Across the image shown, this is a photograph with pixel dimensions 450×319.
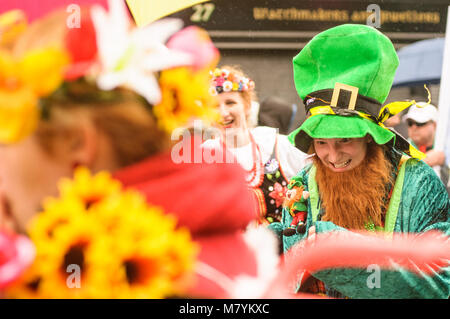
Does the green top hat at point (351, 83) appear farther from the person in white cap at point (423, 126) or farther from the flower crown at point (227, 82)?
the person in white cap at point (423, 126)

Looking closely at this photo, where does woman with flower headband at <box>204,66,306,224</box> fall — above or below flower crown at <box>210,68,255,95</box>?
below

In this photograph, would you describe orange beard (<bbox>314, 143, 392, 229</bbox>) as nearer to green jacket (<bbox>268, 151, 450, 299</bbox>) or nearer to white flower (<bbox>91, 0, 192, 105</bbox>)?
green jacket (<bbox>268, 151, 450, 299</bbox>)

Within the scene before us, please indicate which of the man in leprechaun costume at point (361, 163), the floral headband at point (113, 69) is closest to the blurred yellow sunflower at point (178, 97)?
the floral headband at point (113, 69)

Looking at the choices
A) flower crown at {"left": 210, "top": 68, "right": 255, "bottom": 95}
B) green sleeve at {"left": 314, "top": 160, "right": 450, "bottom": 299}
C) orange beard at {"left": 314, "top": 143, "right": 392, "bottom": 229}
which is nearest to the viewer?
green sleeve at {"left": 314, "top": 160, "right": 450, "bottom": 299}

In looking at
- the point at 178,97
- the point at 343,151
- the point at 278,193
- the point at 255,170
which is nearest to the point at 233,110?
the point at 255,170

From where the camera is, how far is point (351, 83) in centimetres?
172

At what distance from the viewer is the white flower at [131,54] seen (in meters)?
0.87

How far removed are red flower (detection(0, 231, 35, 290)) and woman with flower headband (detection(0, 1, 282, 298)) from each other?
18 mm

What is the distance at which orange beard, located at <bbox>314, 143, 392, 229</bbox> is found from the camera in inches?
69.1

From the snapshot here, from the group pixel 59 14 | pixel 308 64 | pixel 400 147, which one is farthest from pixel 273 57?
pixel 59 14

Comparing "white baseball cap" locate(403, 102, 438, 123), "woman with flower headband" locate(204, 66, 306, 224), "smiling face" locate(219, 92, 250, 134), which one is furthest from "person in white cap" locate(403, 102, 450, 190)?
"smiling face" locate(219, 92, 250, 134)

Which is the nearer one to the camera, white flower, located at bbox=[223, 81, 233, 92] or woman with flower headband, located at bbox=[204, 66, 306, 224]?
woman with flower headband, located at bbox=[204, 66, 306, 224]

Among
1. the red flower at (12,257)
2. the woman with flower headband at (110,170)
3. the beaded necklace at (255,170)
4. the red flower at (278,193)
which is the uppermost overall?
the beaded necklace at (255,170)

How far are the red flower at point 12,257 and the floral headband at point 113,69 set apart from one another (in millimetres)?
152
